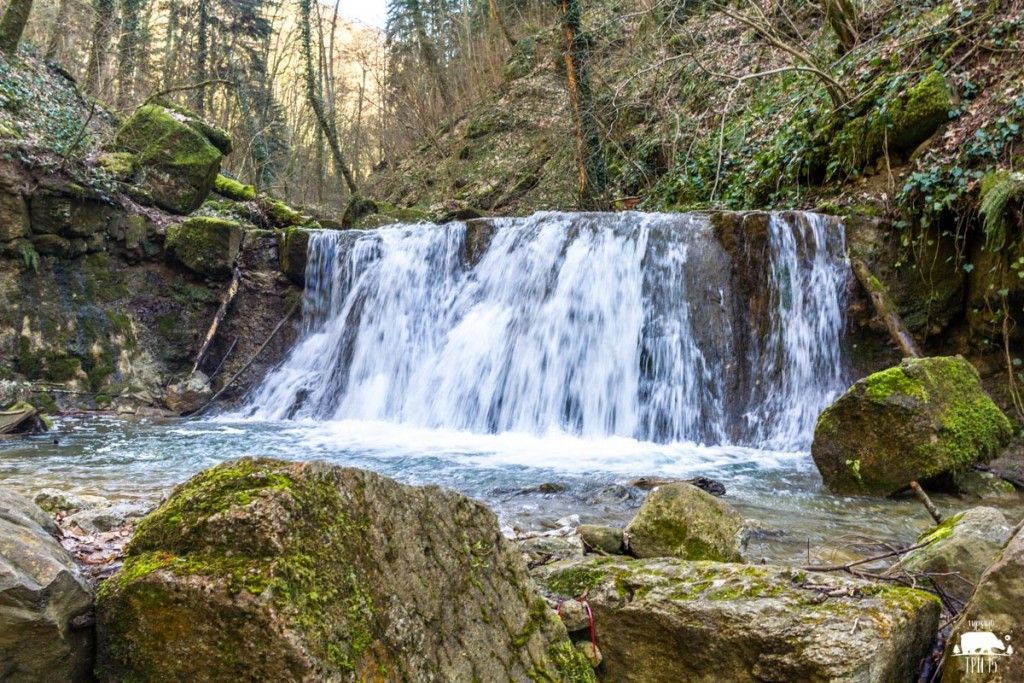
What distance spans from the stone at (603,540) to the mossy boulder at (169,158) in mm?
11153

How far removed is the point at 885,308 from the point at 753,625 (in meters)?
6.69

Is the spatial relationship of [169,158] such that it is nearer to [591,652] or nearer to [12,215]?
[12,215]

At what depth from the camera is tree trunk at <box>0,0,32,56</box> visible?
12.8m

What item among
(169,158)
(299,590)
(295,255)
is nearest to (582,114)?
(295,255)

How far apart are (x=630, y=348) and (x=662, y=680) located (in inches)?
270

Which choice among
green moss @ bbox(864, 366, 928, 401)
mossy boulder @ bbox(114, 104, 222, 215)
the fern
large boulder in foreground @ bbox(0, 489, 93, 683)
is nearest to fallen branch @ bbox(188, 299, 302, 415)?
mossy boulder @ bbox(114, 104, 222, 215)

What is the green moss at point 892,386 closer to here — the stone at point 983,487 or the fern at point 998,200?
the stone at point 983,487

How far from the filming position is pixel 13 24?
510 inches

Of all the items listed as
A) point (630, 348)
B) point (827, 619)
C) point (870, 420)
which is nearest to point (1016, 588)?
point (827, 619)

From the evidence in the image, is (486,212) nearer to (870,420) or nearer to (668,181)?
(668,181)

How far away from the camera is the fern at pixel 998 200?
6666mm

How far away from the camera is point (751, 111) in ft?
42.6

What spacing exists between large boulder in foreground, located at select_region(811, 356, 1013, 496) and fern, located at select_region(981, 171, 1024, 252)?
208 cm

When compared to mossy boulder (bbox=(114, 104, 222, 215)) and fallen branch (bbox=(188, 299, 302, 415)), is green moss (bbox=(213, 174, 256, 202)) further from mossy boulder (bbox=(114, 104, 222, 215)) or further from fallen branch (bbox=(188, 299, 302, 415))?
fallen branch (bbox=(188, 299, 302, 415))
